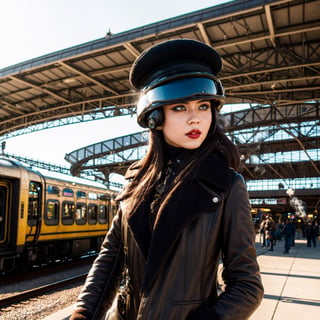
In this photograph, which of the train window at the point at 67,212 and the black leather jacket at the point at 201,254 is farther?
the train window at the point at 67,212

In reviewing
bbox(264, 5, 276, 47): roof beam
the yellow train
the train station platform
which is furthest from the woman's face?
bbox(264, 5, 276, 47): roof beam

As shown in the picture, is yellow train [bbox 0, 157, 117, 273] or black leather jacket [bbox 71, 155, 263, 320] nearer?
black leather jacket [bbox 71, 155, 263, 320]

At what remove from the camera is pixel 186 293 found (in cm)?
145

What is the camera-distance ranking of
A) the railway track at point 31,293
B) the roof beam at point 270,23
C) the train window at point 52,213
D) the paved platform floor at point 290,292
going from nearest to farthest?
the paved platform floor at point 290,292, the railway track at point 31,293, the roof beam at point 270,23, the train window at point 52,213

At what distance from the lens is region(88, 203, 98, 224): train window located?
15923 millimetres

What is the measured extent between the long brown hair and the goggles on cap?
18 cm

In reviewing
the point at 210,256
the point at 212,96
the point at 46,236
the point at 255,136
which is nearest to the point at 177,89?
the point at 212,96

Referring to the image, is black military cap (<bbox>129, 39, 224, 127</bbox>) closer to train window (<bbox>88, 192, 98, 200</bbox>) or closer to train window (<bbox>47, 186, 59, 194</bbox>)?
train window (<bbox>47, 186, 59, 194</bbox>)

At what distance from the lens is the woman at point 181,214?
146 cm

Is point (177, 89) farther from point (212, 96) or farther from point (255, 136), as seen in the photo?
point (255, 136)

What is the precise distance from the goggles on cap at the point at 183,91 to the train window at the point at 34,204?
10405 mm

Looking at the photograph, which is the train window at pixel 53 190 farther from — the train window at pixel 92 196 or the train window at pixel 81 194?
the train window at pixel 92 196

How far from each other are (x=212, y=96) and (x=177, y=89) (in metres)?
0.17

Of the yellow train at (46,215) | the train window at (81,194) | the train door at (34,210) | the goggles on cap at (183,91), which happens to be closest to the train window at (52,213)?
the yellow train at (46,215)
